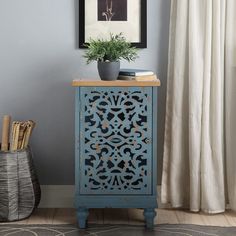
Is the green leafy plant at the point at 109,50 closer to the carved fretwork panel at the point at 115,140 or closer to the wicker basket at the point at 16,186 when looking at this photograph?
the carved fretwork panel at the point at 115,140

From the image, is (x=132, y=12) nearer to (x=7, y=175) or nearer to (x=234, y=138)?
(x=234, y=138)

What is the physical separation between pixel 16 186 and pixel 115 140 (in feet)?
2.15

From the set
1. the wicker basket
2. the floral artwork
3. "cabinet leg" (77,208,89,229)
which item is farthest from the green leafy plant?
"cabinet leg" (77,208,89,229)

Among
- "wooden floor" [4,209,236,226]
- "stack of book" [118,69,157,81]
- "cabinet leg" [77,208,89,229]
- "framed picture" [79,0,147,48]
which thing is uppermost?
"framed picture" [79,0,147,48]

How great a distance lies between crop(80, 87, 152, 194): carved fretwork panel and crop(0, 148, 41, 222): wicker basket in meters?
0.35

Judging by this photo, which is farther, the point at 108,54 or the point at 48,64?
the point at 48,64

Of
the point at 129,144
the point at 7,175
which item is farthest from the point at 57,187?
the point at 129,144

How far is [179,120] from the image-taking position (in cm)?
371

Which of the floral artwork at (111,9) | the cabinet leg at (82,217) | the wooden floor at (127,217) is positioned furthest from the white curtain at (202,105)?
the cabinet leg at (82,217)

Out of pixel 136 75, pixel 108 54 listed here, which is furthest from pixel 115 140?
pixel 108 54

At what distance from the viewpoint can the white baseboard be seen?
12.7 feet

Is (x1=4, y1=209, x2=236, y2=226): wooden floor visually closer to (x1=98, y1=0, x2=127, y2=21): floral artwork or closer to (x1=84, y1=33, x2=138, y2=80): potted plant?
(x1=84, y1=33, x2=138, y2=80): potted plant

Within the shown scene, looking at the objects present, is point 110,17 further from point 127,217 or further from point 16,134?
point 127,217

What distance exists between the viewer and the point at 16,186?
352 centimetres
